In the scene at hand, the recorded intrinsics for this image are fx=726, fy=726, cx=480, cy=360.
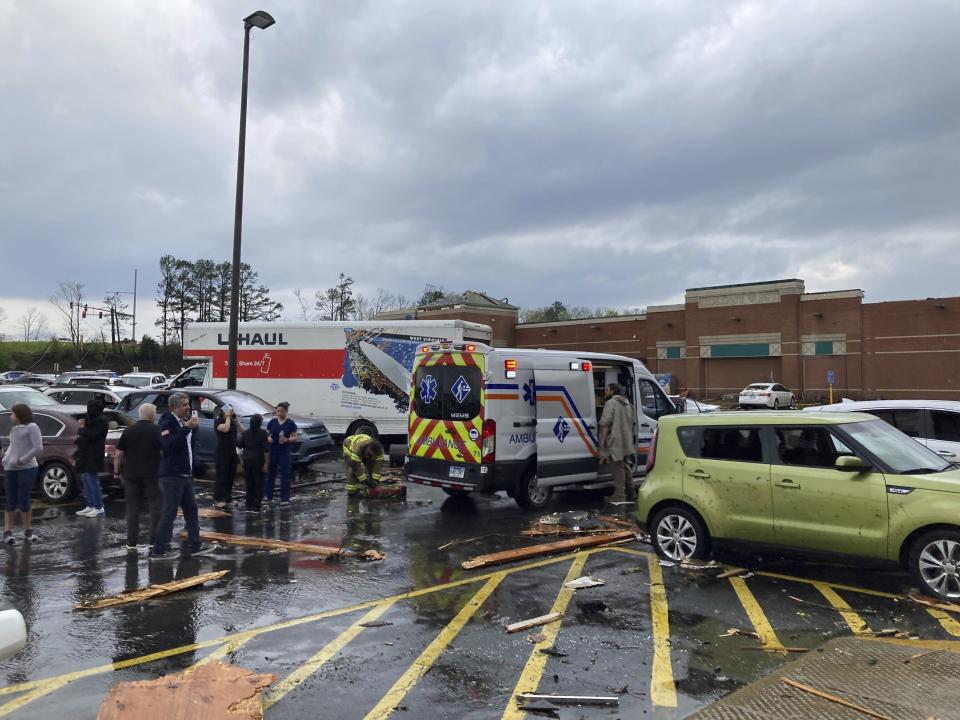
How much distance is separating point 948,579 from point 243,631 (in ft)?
19.2

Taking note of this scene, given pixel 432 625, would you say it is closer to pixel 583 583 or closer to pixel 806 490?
pixel 583 583

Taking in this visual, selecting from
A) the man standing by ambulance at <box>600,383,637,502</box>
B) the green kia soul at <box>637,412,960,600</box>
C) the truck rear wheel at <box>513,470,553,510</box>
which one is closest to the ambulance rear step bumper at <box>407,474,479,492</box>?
the truck rear wheel at <box>513,470,553,510</box>

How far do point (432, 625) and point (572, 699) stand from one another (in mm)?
1705

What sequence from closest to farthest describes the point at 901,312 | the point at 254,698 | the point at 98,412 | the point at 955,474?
the point at 254,698, the point at 955,474, the point at 98,412, the point at 901,312

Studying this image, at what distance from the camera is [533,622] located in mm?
5812

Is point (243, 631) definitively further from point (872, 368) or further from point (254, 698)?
point (872, 368)

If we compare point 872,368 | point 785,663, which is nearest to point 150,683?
point 785,663

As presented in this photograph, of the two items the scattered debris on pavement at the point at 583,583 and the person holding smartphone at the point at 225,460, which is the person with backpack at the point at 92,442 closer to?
the person holding smartphone at the point at 225,460

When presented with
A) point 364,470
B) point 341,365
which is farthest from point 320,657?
point 341,365

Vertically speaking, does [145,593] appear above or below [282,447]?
below

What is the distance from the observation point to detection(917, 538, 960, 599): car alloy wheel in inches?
240

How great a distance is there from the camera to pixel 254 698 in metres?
4.38

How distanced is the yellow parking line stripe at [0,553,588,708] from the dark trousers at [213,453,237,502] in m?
5.67

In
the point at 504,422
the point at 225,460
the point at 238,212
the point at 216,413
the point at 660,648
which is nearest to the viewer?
the point at 660,648
